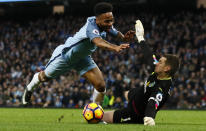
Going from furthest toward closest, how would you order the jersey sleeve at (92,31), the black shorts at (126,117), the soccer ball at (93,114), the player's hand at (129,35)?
1. the player's hand at (129,35)
2. the black shorts at (126,117)
3. the soccer ball at (93,114)
4. the jersey sleeve at (92,31)

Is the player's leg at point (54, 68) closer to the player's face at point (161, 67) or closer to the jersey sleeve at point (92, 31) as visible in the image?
the jersey sleeve at point (92, 31)

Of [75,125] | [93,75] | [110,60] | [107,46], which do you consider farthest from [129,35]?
[110,60]

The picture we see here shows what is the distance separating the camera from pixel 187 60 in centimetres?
2145

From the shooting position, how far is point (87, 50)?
854 centimetres

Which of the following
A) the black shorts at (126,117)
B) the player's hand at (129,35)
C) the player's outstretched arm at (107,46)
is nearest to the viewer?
the player's outstretched arm at (107,46)

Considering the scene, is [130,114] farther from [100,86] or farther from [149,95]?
[100,86]

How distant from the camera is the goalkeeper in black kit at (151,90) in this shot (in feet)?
24.0

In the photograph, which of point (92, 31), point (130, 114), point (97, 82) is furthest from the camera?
point (97, 82)

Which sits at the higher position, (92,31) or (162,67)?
(92,31)

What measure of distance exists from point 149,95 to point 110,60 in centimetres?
1557

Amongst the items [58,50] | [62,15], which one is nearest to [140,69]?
[62,15]

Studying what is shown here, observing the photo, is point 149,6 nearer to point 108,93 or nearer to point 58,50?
point 108,93

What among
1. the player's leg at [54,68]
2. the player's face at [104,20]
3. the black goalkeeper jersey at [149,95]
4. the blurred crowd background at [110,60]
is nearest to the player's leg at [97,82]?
the player's leg at [54,68]

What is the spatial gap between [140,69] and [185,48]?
2.96m
